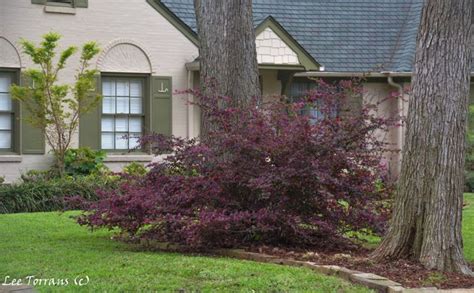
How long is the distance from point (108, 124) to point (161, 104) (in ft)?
4.32

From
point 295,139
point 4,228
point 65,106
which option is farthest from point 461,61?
point 65,106

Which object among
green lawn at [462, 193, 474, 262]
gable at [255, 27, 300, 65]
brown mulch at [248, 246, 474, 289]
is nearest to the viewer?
brown mulch at [248, 246, 474, 289]

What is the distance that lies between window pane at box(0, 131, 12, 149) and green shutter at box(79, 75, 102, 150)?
1.54 m

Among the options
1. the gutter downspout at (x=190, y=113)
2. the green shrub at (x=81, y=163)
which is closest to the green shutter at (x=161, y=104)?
the gutter downspout at (x=190, y=113)

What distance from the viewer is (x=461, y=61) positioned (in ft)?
28.1

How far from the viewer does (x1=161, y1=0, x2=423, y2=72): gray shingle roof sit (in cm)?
2208

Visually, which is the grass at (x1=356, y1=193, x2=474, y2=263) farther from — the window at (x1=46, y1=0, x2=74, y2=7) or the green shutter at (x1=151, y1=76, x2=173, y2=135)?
the window at (x1=46, y1=0, x2=74, y2=7)

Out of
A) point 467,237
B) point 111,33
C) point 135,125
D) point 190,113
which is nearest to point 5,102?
point 111,33

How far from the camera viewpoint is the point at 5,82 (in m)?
18.8

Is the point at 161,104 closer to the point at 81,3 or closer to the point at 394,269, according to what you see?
the point at 81,3

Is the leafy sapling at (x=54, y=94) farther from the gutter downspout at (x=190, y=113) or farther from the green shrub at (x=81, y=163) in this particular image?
the gutter downspout at (x=190, y=113)

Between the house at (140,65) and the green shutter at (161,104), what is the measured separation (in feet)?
0.08

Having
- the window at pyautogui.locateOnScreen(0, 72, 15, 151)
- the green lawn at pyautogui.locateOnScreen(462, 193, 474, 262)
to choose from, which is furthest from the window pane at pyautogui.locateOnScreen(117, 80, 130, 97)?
the green lawn at pyautogui.locateOnScreen(462, 193, 474, 262)

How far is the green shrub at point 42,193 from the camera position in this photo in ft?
53.0
